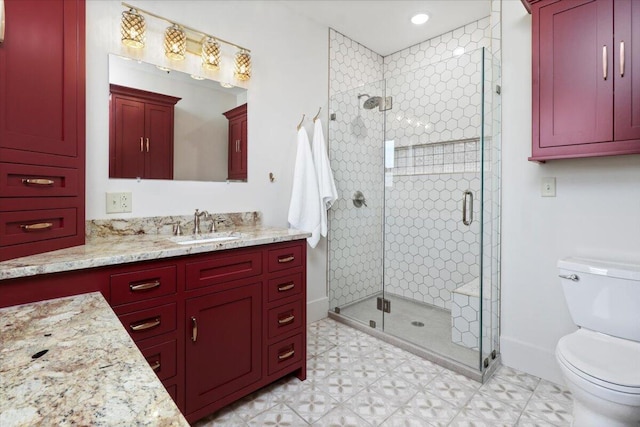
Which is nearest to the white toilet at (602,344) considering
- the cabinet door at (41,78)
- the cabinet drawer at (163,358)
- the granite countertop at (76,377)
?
the granite countertop at (76,377)

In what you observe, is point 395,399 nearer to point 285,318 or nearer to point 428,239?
point 285,318

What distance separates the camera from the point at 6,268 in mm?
1005

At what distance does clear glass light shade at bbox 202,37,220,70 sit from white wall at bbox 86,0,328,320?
0.10 meters

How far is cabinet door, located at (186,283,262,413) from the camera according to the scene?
4.75 feet

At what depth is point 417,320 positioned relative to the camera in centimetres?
273

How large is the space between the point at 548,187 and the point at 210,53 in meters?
2.27

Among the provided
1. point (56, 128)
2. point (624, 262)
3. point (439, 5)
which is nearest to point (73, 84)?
point (56, 128)

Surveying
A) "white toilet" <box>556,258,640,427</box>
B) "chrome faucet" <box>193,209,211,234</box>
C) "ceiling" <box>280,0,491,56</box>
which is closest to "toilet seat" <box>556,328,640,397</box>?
"white toilet" <box>556,258,640,427</box>

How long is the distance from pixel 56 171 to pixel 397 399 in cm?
200

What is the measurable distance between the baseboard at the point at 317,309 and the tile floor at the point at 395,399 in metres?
0.57

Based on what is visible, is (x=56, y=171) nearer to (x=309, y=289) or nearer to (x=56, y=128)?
(x=56, y=128)

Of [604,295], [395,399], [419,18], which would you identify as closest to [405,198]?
[419,18]

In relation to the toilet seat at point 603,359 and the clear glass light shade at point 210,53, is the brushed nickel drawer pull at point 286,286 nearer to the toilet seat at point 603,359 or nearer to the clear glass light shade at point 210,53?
the toilet seat at point 603,359

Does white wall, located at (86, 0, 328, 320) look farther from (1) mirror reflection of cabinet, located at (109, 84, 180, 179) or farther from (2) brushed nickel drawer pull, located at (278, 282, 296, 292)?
(2) brushed nickel drawer pull, located at (278, 282, 296, 292)
